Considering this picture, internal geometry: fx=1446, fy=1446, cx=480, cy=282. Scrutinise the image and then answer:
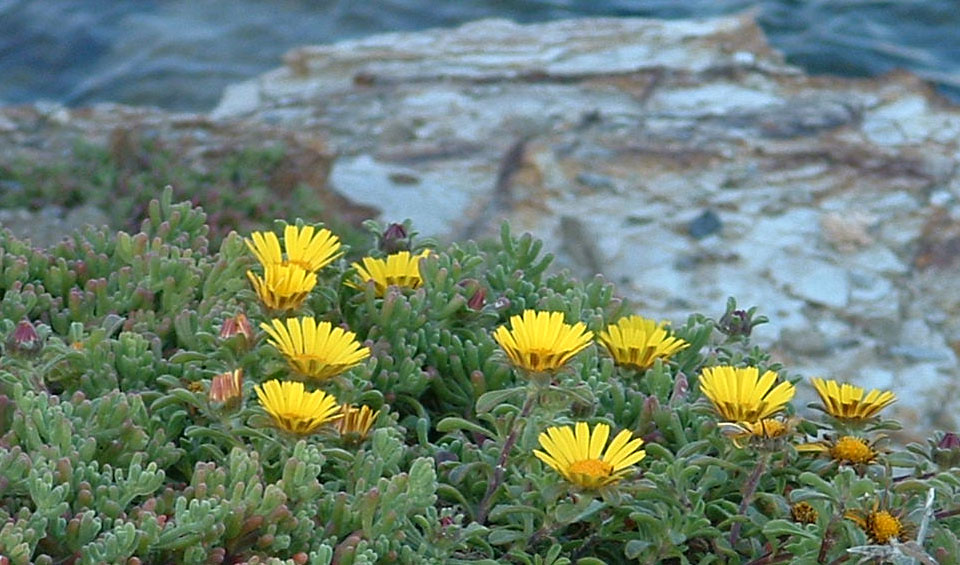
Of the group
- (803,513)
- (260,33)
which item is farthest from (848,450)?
(260,33)

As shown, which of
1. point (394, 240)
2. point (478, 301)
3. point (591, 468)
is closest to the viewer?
point (591, 468)

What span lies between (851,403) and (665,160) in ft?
13.3

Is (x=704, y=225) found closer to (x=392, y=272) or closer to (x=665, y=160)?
(x=665, y=160)

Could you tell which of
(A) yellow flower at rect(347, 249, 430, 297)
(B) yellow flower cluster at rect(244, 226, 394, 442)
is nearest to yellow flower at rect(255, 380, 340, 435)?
(B) yellow flower cluster at rect(244, 226, 394, 442)

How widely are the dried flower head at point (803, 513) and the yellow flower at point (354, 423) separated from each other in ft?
1.89

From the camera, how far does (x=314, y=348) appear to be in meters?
1.86

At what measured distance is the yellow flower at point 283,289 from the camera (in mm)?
1974

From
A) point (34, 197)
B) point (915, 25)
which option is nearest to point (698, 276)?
point (34, 197)

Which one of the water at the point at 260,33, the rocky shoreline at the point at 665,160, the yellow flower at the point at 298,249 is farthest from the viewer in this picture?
the water at the point at 260,33

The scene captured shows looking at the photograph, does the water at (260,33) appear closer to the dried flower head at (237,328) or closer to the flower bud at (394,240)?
the flower bud at (394,240)

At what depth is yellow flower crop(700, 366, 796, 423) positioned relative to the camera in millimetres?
1879

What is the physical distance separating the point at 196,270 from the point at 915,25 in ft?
20.1

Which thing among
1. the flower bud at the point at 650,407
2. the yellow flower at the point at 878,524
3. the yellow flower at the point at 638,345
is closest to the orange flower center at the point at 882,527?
the yellow flower at the point at 878,524

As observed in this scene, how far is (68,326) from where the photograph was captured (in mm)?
2146
